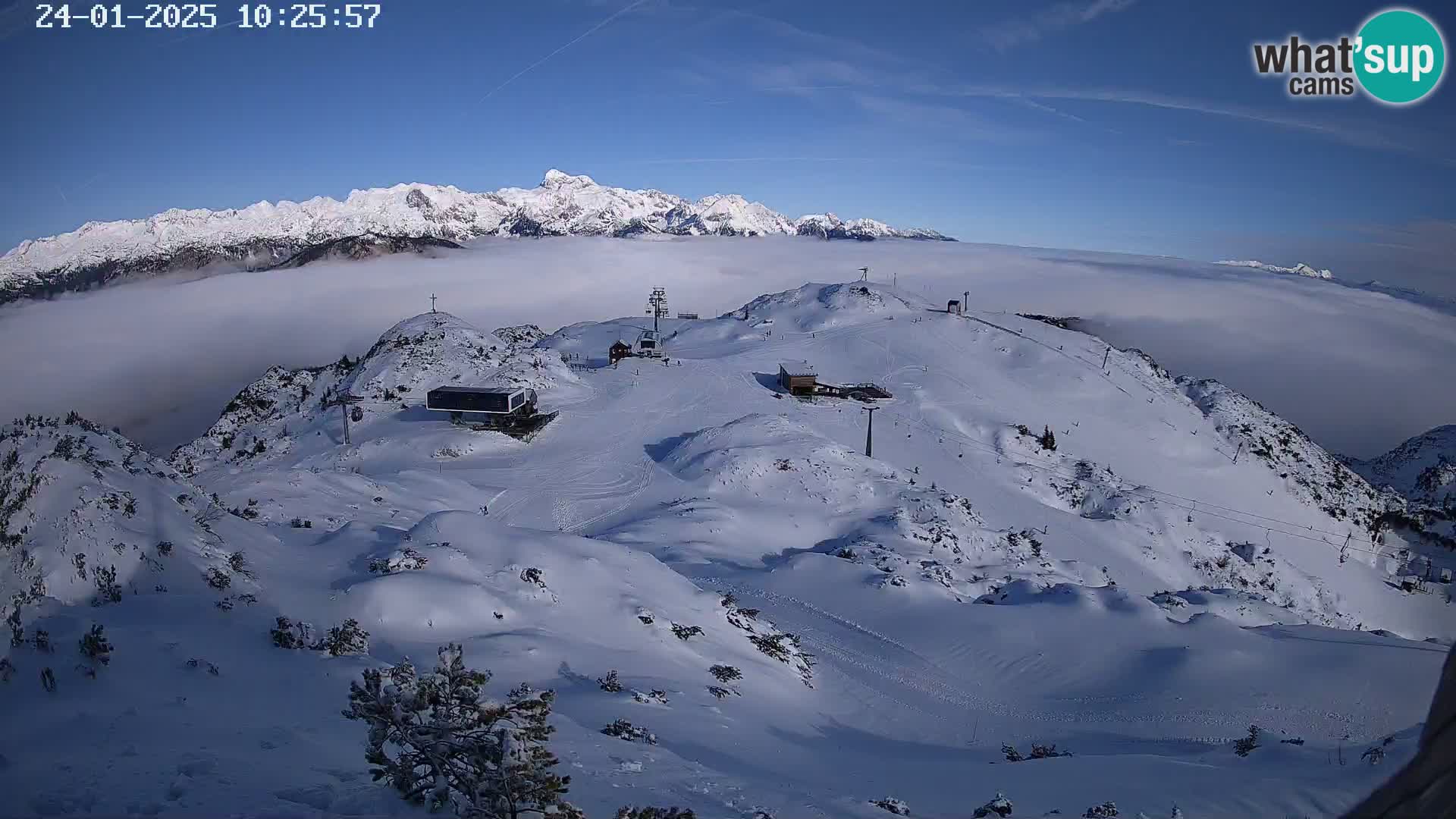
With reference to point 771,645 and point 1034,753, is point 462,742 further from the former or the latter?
point 771,645

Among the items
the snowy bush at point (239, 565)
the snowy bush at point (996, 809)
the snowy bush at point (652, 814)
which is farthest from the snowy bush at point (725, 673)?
the snowy bush at point (239, 565)

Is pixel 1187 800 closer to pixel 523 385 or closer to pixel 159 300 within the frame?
pixel 523 385

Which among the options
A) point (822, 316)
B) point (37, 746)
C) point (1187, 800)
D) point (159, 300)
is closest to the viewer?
point (37, 746)

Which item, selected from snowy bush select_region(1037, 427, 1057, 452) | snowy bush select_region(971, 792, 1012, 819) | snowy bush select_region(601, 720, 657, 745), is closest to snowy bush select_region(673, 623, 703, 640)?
snowy bush select_region(601, 720, 657, 745)

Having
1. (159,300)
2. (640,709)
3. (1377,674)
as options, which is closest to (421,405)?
(640,709)

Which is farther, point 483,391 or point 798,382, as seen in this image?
point 798,382

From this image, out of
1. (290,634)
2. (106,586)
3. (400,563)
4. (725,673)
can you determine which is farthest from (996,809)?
(106,586)
